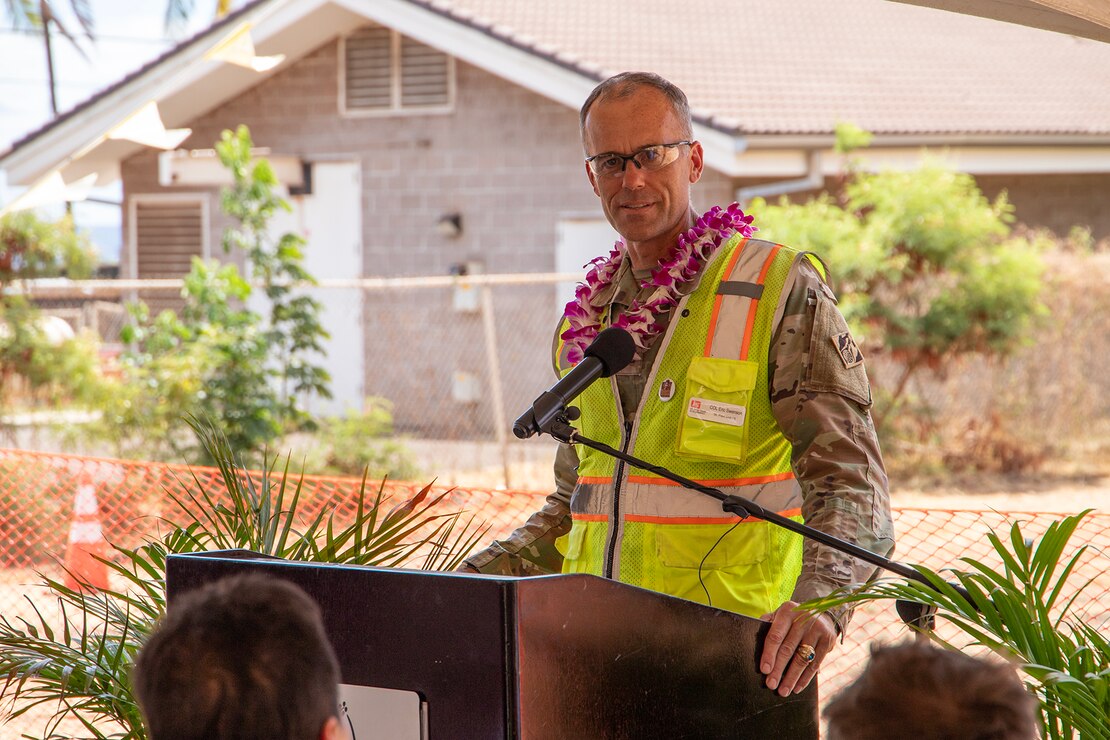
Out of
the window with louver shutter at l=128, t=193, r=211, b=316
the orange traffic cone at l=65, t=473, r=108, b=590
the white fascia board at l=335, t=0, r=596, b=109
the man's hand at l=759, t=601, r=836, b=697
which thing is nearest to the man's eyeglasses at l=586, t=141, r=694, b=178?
the man's hand at l=759, t=601, r=836, b=697

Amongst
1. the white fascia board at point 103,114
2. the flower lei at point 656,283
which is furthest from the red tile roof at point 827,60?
the flower lei at point 656,283

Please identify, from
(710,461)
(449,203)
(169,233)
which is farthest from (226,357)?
(710,461)

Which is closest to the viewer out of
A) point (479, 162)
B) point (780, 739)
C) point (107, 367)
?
point (780, 739)

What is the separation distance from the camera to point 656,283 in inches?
119

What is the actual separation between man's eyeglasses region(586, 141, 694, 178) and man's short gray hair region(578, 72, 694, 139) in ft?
0.23

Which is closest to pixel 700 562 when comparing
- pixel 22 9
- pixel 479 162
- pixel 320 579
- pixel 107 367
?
pixel 320 579

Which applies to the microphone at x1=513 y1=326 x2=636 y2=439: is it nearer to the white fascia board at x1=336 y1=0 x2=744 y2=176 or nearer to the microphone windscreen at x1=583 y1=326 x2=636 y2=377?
the microphone windscreen at x1=583 y1=326 x2=636 y2=377

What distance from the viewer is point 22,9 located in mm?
29109

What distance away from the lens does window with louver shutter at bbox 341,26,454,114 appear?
15281 millimetres

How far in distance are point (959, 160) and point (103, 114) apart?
9.94 metres

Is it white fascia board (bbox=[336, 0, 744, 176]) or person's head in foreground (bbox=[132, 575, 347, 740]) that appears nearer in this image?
person's head in foreground (bbox=[132, 575, 347, 740])

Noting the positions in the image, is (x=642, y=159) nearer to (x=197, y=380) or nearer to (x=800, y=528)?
(x=800, y=528)

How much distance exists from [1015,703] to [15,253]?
11.3 meters

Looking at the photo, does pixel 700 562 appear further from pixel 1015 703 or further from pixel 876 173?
pixel 876 173
